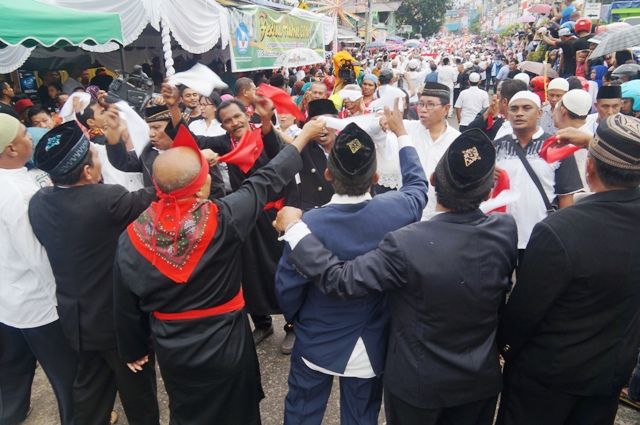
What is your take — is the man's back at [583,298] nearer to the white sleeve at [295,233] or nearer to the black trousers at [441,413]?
the black trousers at [441,413]

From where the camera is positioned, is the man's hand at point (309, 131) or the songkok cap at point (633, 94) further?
the songkok cap at point (633, 94)

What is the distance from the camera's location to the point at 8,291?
2482mm

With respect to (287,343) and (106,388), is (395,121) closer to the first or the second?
(287,343)

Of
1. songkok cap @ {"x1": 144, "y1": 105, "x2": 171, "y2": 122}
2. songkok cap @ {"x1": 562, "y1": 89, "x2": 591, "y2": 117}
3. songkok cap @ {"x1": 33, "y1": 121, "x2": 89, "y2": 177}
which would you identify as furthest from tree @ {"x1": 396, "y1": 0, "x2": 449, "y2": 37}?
songkok cap @ {"x1": 33, "y1": 121, "x2": 89, "y2": 177}

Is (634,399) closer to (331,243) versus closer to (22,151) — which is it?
(331,243)

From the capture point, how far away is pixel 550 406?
1933mm

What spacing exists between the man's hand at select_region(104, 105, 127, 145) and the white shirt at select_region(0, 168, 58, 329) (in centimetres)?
52

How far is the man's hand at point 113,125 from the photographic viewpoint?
2.75m

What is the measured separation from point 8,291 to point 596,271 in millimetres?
2931

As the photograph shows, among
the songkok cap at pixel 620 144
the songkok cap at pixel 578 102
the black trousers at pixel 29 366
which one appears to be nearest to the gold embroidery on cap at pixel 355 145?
the songkok cap at pixel 620 144

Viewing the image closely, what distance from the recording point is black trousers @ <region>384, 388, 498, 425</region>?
1.88m

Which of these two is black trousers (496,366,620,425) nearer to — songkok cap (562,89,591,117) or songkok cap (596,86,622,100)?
songkok cap (562,89,591,117)

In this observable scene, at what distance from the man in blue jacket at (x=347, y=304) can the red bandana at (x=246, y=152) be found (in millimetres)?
945

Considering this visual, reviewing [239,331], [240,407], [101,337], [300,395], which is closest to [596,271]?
[300,395]
